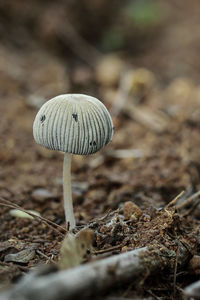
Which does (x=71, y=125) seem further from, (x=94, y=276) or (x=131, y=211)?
(x=94, y=276)

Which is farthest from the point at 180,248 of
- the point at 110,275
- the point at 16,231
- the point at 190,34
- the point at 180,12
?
the point at 180,12

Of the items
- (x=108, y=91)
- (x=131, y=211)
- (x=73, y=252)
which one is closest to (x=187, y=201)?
(x=131, y=211)

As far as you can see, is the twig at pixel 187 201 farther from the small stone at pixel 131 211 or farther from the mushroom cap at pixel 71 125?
the mushroom cap at pixel 71 125

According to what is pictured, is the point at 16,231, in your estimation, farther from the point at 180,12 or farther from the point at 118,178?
the point at 180,12

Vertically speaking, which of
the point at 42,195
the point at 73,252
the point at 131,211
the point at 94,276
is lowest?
the point at 94,276

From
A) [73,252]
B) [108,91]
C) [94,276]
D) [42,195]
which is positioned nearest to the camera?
[94,276]

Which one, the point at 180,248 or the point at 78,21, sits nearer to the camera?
the point at 180,248

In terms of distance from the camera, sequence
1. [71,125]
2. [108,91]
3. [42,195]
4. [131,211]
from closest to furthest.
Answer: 1. [71,125]
2. [131,211]
3. [42,195]
4. [108,91]
